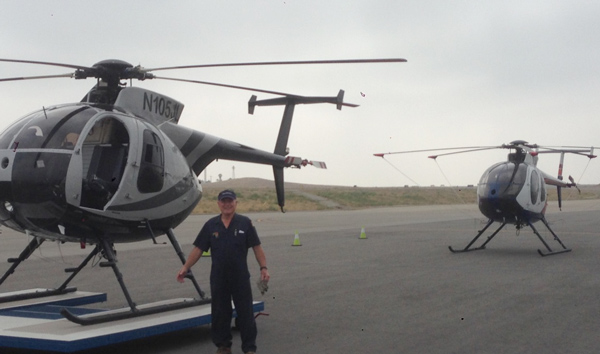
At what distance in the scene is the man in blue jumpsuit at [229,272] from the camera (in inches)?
277

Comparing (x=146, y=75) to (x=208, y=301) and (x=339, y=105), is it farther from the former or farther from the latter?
(x=339, y=105)

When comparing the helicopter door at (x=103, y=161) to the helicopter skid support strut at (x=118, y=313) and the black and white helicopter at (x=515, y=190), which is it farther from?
the black and white helicopter at (x=515, y=190)

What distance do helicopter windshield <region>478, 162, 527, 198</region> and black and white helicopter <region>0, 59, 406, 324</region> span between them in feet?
34.7

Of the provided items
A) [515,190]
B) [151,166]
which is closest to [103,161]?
[151,166]

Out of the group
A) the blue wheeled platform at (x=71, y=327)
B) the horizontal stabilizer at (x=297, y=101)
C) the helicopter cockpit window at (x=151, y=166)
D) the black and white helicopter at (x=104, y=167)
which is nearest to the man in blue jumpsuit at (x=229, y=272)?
the blue wheeled platform at (x=71, y=327)

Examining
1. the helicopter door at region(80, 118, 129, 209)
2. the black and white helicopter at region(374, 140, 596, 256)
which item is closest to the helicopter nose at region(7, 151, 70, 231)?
the helicopter door at region(80, 118, 129, 209)

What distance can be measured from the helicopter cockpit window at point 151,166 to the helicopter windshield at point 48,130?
800mm

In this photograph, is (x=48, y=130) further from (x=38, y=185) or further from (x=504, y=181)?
(x=504, y=181)

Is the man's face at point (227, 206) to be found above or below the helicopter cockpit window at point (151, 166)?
below

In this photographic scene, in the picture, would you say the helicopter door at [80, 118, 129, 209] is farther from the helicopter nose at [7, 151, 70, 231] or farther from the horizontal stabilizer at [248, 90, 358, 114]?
the horizontal stabilizer at [248, 90, 358, 114]

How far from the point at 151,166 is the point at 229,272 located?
8.27 ft

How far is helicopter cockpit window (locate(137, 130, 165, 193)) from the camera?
8828mm

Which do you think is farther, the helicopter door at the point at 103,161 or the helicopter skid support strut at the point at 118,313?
the helicopter door at the point at 103,161

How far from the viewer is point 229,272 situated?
23.1ft
